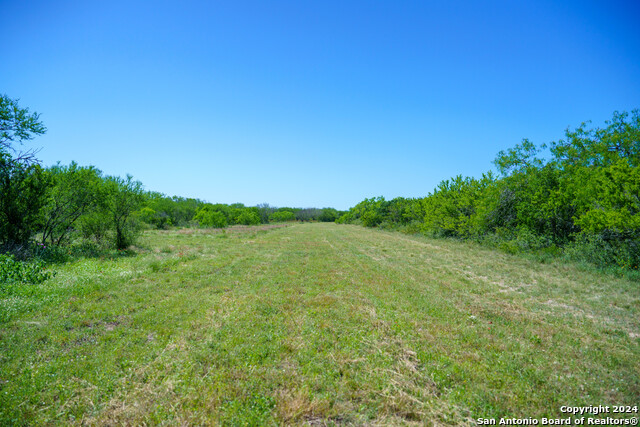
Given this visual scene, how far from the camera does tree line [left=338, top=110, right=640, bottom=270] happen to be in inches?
528

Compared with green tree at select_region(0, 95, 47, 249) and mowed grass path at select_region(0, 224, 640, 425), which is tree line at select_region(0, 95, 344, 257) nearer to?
green tree at select_region(0, 95, 47, 249)

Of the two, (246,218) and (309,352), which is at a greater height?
(246,218)

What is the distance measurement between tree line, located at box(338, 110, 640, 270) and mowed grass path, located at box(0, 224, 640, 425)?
5.84 metres

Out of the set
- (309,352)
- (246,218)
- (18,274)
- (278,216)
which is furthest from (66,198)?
(278,216)

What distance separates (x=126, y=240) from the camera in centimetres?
2014

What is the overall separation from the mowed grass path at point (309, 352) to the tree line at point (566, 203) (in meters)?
5.84

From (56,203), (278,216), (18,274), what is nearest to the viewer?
(18,274)

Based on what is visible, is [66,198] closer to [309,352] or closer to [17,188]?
[17,188]

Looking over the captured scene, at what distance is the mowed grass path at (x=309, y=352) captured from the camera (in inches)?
152

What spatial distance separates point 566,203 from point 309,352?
23188 mm

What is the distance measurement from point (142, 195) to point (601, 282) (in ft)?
93.5

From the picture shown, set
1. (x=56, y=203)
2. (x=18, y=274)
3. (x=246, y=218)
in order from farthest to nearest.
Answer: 1. (x=246, y=218)
2. (x=56, y=203)
3. (x=18, y=274)

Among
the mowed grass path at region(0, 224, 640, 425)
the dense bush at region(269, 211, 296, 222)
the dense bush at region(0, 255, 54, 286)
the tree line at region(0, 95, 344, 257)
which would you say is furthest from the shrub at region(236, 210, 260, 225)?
the mowed grass path at region(0, 224, 640, 425)

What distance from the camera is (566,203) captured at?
1905cm
